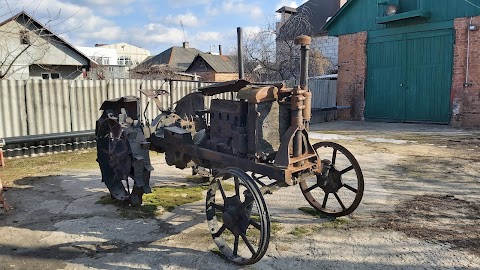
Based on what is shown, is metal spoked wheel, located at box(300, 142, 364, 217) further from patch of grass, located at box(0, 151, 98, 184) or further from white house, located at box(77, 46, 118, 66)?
white house, located at box(77, 46, 118, 66)

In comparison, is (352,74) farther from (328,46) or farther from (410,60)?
(328,46)

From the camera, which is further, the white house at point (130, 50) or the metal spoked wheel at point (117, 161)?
the white house at point (130, 50)

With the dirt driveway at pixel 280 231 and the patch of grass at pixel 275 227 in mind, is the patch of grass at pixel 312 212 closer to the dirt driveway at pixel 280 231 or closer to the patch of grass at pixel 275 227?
the dirt driveway at pixel 280 231

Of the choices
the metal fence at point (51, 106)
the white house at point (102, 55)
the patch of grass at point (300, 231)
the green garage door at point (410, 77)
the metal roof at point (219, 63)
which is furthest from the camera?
the white house at point (102, 55)

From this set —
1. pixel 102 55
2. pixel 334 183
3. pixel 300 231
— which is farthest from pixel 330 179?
pixel 102 55

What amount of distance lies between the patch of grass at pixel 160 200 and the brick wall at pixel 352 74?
11311mm

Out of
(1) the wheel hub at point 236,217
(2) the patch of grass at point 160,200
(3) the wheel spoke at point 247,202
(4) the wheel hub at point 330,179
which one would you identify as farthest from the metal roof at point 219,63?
(3) the wheel spoke at point 247,202

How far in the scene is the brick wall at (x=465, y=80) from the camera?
12078 millimetres

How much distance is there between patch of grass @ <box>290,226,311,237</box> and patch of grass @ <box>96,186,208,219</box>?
156 centimetres

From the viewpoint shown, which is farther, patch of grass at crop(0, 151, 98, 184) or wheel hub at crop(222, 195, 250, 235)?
patch of grass at crop(0, 151, 98, 184)

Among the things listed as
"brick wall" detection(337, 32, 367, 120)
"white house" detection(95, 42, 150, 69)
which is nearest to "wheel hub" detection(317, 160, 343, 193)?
"brick wall" detection(337, 32, 367, 120)

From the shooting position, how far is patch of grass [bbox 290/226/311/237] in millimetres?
3900

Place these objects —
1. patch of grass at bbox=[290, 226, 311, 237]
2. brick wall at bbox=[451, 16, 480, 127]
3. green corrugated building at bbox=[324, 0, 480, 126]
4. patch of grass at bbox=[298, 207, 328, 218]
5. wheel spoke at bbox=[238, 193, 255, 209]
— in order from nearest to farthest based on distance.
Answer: wheel spoke at bbox=[238, 193, 255, 209] → patch of grass at bbox=[290, 226, 311, 237] → patch of grass at bbox=[298, 207, 328, 218] → brick wall at bbox=[451, 16, 480, 127] → green corrugated building at bbox=[324, 0, 480, 126]

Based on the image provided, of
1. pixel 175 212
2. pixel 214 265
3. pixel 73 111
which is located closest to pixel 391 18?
pixel 73 111
